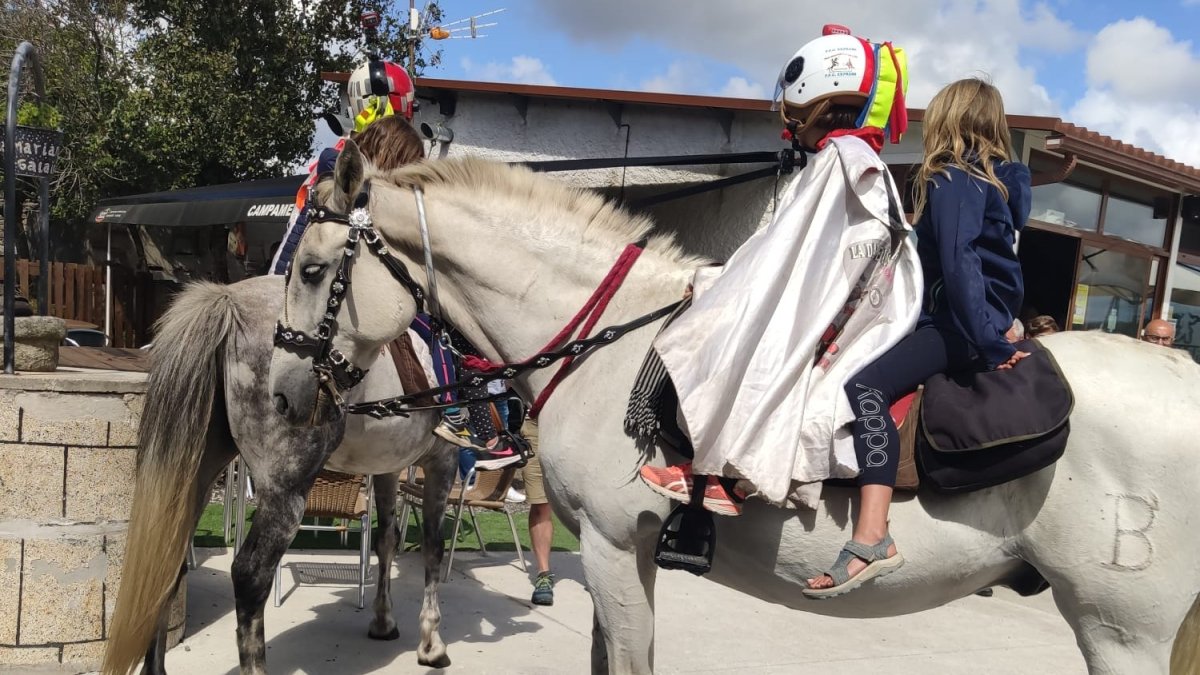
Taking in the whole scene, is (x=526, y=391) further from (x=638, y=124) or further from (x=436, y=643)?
(x=638, y=124)

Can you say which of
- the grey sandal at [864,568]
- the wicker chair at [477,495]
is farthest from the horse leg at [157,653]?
the grey sandal at [864,568]

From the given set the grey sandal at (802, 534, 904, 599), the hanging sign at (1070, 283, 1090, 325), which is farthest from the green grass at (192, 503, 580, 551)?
the hanging sign at (1070, 283, 1090, 325)

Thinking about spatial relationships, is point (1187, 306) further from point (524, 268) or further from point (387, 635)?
point (524, 268)

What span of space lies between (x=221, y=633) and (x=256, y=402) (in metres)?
1.70

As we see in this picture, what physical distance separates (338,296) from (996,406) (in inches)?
74.3

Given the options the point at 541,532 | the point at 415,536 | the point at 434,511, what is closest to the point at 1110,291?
the point at 541,532

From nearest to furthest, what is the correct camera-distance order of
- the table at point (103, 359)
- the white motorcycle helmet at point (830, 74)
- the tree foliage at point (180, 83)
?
Result: the white motorcycle helmet at point (830, 74)
the table at point (103, 359)
the tree foliage at point (180, 83)

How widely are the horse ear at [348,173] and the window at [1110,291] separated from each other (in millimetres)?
7889

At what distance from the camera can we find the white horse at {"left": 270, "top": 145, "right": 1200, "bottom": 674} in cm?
223

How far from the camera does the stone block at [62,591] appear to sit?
12.3ft

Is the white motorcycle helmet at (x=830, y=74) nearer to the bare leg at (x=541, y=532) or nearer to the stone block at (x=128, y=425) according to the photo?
the stone block at (x=128, y=425)

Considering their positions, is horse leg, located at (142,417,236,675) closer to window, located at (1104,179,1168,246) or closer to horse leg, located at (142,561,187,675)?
horse leg, located at (142,561,187,675)

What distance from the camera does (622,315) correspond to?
254 centimetres

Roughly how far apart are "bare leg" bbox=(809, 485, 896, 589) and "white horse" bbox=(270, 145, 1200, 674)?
0.28 feet
